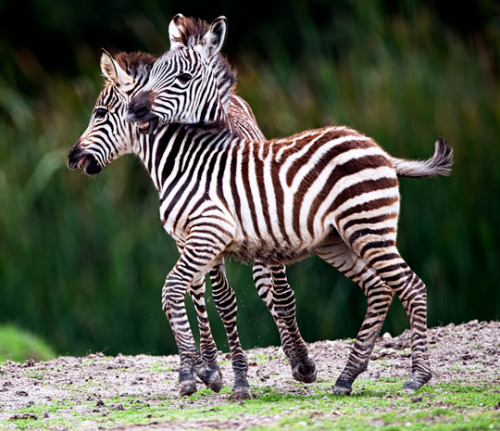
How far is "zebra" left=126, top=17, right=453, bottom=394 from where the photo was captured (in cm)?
644

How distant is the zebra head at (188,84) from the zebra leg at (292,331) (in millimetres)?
1335

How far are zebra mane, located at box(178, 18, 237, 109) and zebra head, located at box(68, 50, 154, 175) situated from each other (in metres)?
0.34

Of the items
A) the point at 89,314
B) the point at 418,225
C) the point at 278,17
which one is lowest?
the point at 89,314

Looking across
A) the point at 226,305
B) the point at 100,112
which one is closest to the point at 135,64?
the point at 100,112

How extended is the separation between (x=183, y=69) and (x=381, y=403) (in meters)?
2.90

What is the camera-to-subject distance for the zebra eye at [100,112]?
7.46 metres

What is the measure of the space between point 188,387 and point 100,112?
232 cm

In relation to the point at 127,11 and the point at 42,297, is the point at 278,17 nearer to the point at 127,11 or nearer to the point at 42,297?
the point at 127,11

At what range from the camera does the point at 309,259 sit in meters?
Result: 10.3

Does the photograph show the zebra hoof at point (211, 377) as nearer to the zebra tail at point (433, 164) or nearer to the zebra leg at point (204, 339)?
the zebra leg at point (204, 339)

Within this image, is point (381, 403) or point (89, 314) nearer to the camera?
point (381, 403)

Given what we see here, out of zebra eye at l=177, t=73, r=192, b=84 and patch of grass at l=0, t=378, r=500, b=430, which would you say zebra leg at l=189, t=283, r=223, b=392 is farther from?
zebra eye at l=177, t=73, r=192, b=84

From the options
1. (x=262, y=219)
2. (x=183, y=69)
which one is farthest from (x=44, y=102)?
(x=262, y=219)

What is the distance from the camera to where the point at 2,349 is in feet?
33.3
